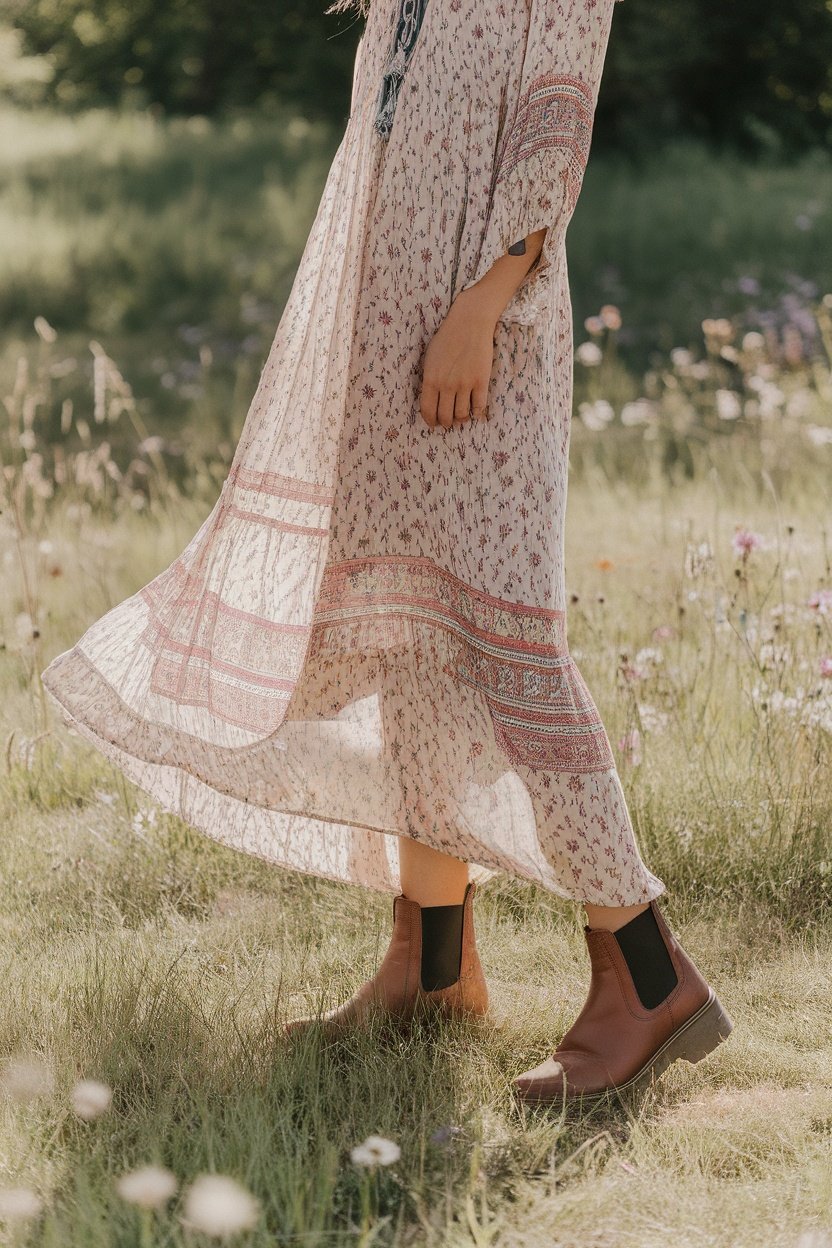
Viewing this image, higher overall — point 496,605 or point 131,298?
point 131,298

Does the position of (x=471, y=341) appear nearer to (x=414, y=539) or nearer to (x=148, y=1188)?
(x=414, y=539)

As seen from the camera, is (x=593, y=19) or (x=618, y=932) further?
(x=618, y=932)

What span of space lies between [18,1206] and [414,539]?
104cm

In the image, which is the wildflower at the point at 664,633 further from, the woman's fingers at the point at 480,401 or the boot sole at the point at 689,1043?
the woman's fingers at the point at 480,401

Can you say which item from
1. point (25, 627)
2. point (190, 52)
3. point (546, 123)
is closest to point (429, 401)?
point (546, 123)

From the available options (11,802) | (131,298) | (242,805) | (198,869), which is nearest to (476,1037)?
(242,805)

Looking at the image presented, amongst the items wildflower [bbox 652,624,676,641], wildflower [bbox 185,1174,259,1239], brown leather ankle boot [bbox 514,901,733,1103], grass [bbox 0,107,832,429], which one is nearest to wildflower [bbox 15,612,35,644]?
wildflower [bbox 652,624,676,641]

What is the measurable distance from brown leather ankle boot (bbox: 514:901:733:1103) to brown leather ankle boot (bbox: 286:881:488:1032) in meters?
0.20

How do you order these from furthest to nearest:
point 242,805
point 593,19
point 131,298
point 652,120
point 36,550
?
point 652,120
point 131,298
point 36,550
point 242,805
point 593,19

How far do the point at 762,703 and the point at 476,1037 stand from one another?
1.03m

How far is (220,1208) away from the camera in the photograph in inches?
59.8

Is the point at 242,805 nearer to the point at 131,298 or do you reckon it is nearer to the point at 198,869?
the point at 198,869

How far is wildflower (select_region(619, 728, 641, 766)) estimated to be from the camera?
275 centimetres

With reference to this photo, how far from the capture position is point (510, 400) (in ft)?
6.40
